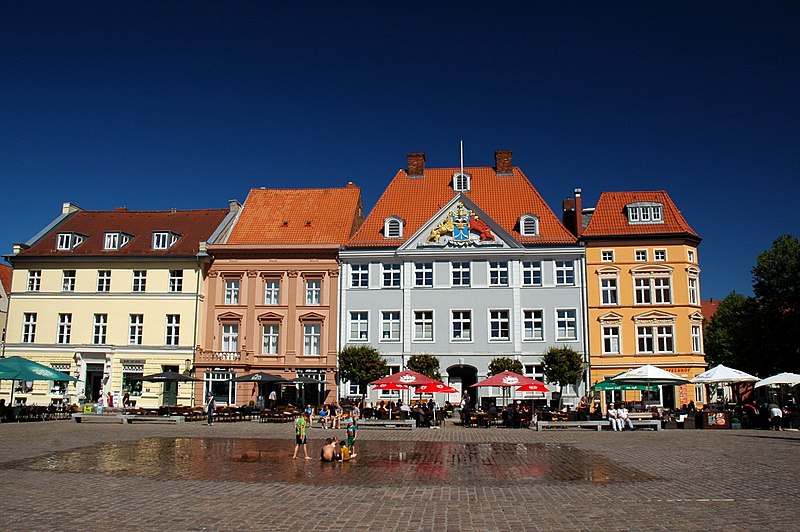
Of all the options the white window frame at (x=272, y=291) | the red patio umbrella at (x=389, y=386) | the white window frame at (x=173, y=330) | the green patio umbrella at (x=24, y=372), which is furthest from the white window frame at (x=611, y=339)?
the green patio umbrella at (x=24, y=372)

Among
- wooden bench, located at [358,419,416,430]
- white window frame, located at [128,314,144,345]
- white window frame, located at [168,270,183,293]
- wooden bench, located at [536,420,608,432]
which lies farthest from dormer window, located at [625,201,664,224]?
white window frame, located at [128,314,144,345]

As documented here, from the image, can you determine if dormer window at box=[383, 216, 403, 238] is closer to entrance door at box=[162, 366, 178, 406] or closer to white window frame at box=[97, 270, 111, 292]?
entrance door at box=[162, 366, 178, 406]

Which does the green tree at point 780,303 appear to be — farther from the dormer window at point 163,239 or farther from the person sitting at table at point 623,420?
the dormer window at point 163,239

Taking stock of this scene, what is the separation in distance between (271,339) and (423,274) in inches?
411

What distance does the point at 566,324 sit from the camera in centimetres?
4384

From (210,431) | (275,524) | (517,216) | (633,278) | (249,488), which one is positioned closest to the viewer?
(275,524)

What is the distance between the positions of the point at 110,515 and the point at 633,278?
123ft

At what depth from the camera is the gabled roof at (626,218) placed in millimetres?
44312

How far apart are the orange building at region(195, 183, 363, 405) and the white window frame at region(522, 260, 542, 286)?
11562 mm

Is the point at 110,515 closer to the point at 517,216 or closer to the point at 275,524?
the point at 275,524

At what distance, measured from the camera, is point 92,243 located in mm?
49125

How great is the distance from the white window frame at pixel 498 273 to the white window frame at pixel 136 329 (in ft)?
74.0

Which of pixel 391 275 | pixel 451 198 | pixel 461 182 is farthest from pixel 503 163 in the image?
pixel 391 275

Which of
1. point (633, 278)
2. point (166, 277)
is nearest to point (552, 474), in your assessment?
point (633, 278)
